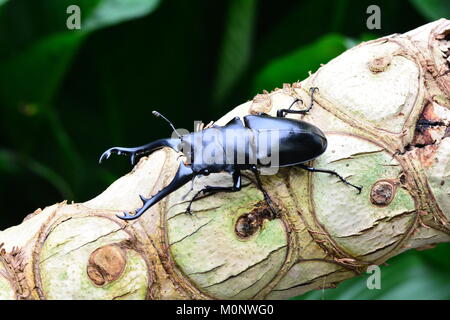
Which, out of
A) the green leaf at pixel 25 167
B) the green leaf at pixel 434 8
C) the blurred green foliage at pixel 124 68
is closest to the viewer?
the green leaf at pixel 434 8

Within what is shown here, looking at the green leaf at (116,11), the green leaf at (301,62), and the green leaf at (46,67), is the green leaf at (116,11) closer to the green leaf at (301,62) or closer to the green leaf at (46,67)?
the green leaf at (46,67)

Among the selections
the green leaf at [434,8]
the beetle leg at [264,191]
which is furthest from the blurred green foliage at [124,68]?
the beetle leg at [264,191]

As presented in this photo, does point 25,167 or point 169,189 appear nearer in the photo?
point 169,189

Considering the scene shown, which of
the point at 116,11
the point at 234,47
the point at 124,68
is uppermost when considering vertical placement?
the point at 116,11

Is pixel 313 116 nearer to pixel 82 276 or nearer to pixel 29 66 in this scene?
pixel 82 276

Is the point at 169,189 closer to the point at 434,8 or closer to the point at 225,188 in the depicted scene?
the point at 225,188

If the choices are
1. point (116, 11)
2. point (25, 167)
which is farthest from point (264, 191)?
point (25, 167)
